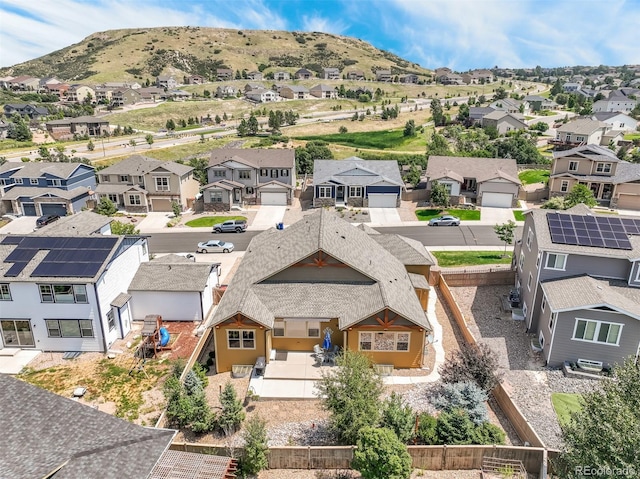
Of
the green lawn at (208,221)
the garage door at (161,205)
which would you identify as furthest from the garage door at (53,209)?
the green lawn at (208,221)

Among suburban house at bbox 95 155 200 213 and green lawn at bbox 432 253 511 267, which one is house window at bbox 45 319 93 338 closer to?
green lawn at bbox 432 253 511 267

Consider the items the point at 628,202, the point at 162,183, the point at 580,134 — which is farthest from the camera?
the point at 580,134

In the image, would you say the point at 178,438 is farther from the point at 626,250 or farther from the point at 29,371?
the point at 626,250

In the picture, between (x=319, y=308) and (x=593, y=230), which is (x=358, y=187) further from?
(x=319, y=308)

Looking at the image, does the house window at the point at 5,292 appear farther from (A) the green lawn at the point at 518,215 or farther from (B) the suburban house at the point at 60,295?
(A) the green lawn at the point at 518,215

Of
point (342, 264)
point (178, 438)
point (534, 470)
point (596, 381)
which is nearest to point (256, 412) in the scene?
point (178, 438)

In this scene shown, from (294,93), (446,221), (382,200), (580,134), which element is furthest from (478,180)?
(294,93)
